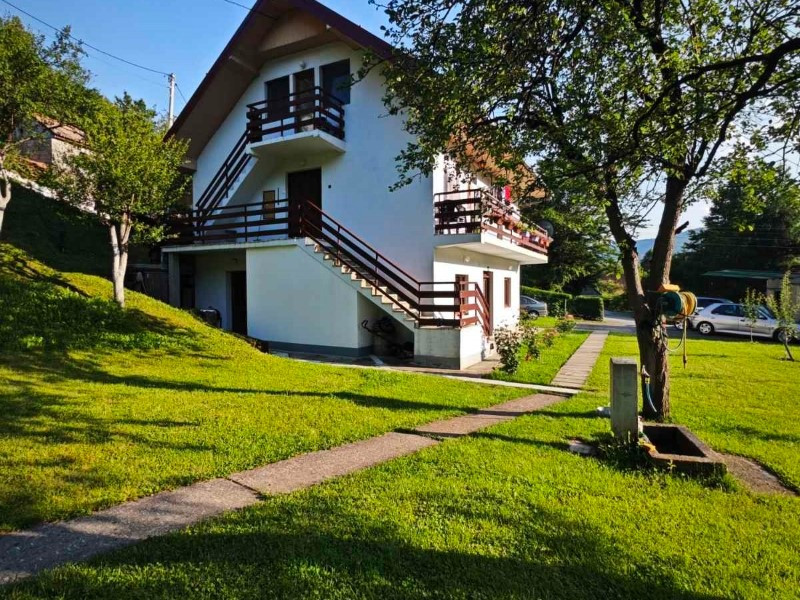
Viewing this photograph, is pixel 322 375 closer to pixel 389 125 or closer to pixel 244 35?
pixel 389 125

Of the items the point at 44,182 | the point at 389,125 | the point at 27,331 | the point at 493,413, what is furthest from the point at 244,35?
the point at 493,413

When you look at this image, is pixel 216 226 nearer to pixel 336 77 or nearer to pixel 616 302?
pixel 336 77

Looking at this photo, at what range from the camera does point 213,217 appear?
587 inches

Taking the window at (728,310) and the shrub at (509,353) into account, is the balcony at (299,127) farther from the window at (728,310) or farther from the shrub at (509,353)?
the window at (728,310)

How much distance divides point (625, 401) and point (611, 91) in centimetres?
419

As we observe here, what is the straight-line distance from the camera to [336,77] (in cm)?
1516

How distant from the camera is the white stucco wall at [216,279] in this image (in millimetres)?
16422

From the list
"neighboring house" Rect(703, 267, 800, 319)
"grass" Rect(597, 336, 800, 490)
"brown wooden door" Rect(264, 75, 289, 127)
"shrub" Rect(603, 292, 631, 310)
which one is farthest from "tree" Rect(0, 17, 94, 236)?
"shrub" Rect(603, 292, 631, 310)

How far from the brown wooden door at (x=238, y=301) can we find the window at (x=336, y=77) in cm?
704

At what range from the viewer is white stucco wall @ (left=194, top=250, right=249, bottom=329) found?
53.9 ft

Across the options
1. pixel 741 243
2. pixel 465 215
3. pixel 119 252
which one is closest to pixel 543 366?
pixel 465 215

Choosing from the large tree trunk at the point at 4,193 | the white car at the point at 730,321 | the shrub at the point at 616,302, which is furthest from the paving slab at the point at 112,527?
the shrub at the point at 616,302

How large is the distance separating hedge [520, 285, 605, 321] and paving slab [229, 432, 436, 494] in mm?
29325

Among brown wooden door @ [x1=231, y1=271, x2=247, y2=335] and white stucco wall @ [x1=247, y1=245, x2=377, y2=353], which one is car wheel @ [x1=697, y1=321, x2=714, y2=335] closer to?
white stucco wall @ [x1=247, y1=245, x2=377, y2=353]
